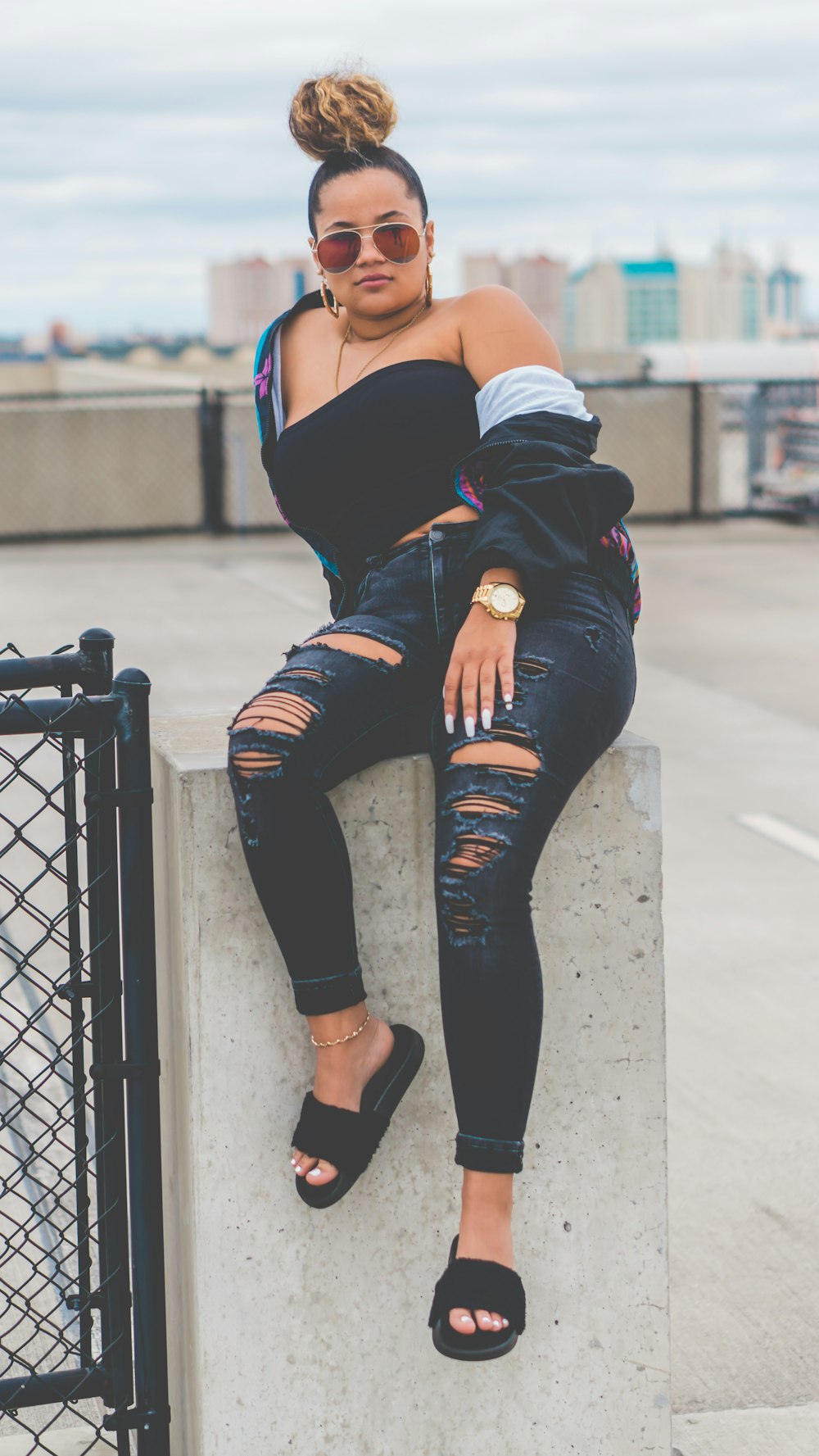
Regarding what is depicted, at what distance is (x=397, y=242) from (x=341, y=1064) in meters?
1.26

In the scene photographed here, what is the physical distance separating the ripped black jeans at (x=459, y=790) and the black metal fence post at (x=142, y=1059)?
0.16 meters

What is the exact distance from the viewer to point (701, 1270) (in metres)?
3.46

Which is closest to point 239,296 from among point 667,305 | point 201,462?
point 667,305

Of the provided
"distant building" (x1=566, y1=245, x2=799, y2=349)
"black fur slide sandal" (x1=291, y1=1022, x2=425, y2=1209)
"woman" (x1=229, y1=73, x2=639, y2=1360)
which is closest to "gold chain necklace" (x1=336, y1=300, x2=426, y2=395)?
"woman" (x1=229, y1=73, x2=639, y2=1360)

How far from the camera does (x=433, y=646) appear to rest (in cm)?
255

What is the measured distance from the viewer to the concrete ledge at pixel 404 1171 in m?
2.43

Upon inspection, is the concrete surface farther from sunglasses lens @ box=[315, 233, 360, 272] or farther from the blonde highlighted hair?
the blonde highlighted hair

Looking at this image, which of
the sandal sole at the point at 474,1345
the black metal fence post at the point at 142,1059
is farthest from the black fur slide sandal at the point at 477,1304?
the black metal fence post at the point at 142,1059

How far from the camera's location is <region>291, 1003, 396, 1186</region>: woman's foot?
2.38 m

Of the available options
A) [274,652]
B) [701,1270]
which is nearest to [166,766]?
[701,1270]

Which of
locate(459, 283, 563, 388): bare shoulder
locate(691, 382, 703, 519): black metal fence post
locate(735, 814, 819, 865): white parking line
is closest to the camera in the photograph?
locate(459, 283, 563, 388): bare shoulder

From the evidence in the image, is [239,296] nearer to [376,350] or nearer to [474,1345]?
[376,350]

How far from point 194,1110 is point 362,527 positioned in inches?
36.0

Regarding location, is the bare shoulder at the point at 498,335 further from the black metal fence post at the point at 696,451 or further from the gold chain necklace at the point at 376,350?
the black metal fence post at the point at 696,451
